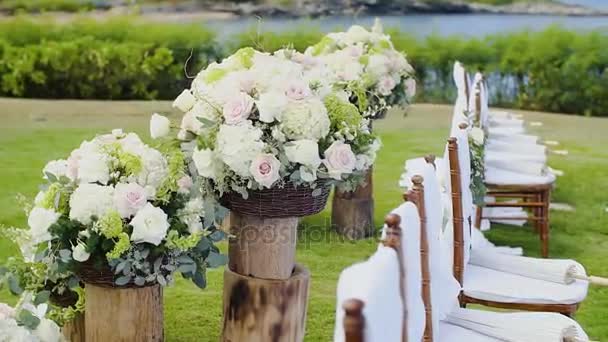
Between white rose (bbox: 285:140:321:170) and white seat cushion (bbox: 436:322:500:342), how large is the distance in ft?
1.92

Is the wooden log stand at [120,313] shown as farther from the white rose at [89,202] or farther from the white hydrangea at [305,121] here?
the white hydrangea at [305,121]

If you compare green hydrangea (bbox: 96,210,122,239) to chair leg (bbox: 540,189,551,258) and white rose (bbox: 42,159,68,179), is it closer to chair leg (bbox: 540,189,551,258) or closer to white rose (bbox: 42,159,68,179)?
white rose (bbox: 42,159,68,179)

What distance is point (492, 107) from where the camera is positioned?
10172 millimetres

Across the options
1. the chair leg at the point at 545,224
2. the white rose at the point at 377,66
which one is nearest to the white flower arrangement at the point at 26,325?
the white rose at the point at 377,66

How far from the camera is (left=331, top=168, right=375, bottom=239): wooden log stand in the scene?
16.6 ft

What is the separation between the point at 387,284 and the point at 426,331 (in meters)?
0.77

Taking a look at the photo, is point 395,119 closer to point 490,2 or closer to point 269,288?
point 490,2

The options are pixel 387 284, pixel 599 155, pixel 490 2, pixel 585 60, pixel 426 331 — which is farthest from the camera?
pixel 490 2

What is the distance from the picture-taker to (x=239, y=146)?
2580 mm

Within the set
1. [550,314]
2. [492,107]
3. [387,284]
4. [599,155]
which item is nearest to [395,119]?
[492,107]

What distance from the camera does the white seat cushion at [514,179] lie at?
4645 millimetres

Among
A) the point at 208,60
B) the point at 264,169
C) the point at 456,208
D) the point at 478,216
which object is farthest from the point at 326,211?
the point at 208,60

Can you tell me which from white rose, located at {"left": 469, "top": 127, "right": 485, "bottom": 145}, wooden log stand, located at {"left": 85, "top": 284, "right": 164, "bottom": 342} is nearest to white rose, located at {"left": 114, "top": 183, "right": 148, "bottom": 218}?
wooden log stand, located at {"left": 85, "top": 284, "right": 164, "bottom": 342}

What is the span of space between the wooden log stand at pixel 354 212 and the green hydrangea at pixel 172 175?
8.01ft
